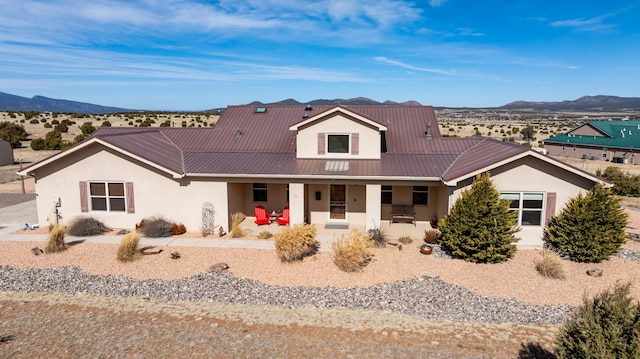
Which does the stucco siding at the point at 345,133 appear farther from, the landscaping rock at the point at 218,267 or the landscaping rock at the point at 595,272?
the landscaping rock at the point at 595,272

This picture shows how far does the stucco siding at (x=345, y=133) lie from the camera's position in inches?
756

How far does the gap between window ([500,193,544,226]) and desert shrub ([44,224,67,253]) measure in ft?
55.9

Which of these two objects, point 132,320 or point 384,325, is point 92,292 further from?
point 384,325

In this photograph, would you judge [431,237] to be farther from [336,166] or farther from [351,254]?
[336,166]

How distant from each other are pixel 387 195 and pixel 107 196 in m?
12.9

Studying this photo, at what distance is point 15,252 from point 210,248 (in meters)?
7.27

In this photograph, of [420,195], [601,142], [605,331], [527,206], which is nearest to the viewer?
[605,331]

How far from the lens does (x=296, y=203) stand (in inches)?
702

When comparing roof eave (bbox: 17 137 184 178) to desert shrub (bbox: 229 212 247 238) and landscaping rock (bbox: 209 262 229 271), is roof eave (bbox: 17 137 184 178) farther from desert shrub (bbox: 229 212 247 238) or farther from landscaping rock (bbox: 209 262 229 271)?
landscaping rock (bbox: 209 262 229 271)

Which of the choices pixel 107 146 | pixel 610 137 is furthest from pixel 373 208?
pixel 610 137

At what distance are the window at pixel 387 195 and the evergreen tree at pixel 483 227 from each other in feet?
16.7

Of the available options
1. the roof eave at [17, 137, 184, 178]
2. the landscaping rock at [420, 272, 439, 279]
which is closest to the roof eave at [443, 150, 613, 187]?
the landscaping rock at [420, 272, 439, 279]

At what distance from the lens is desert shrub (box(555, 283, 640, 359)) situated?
6.26m

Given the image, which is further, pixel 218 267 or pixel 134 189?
pixel 134 189
